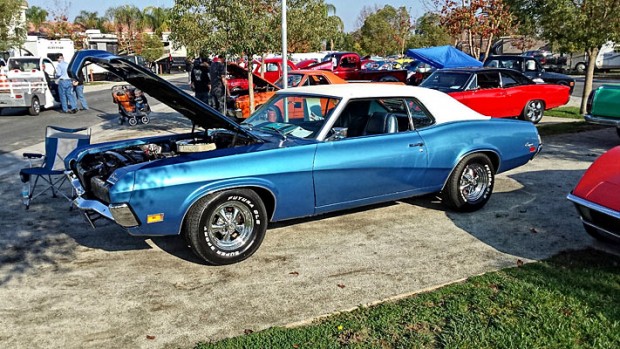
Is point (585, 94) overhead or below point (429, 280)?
overhead

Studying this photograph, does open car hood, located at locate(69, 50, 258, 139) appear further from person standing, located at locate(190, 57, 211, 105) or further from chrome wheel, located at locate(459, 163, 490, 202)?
person standing, located at locate(190, 57, 211, 105)

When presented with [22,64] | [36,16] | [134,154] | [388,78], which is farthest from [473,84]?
[36,16]

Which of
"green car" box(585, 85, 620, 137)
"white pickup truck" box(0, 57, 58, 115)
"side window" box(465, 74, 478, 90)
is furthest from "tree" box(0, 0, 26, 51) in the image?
"green car" box(585, 85, 620, 137)

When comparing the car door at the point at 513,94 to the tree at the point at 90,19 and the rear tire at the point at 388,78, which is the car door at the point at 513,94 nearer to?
the rear tire at the point at 388,78

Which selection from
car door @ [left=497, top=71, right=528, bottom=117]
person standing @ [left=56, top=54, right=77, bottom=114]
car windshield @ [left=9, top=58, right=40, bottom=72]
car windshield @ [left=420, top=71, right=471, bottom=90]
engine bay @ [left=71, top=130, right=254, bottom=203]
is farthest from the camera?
car windshield @ [left=9, top=58, right=40, bottom=72]

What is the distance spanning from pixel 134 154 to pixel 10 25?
30277 mm

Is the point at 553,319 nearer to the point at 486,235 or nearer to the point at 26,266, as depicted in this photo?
the point at 486,235

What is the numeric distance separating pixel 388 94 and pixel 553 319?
2.95m

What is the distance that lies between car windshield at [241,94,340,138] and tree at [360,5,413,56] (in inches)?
1691

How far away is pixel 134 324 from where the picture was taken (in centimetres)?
375

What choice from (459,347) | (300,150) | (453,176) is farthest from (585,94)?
(459,347)

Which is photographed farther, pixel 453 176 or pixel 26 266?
pixel 453 176

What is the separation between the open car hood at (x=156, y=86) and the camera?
179 inches

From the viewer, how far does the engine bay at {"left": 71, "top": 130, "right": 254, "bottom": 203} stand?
16.1 feet
